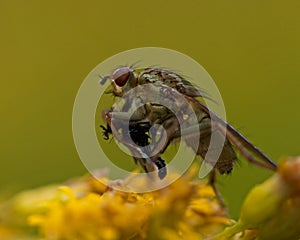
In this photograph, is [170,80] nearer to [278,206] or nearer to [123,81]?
[123,81]

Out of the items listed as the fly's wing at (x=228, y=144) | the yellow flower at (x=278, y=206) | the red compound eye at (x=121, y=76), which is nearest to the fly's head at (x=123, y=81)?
the red compound eye at (x=121, y=76)

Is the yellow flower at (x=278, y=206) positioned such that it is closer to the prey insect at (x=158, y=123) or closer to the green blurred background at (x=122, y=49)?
the prey insect at (x=158, y=123)

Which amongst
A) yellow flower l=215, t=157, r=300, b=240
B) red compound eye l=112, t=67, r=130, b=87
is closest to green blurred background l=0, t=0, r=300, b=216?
red compound eye l=112, t=67, r=130, b=87

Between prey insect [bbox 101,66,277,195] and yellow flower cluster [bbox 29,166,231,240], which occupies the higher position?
prey insect [bbox 101,66,277,195]

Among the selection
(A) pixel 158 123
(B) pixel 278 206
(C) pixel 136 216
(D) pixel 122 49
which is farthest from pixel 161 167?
(D) pixel 122 49

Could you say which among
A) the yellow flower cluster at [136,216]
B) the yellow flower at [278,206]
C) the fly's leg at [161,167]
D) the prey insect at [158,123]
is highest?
the prey insect at [158,123]

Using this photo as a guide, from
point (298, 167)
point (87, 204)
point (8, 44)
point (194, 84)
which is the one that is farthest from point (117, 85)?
point (8, 44)

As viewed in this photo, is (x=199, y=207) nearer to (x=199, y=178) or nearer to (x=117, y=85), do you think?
(x=199, y=178)

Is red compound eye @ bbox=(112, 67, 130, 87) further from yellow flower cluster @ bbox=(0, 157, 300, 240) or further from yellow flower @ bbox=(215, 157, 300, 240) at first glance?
yellow flower @ bbox=(215, 157, 300, 240)
